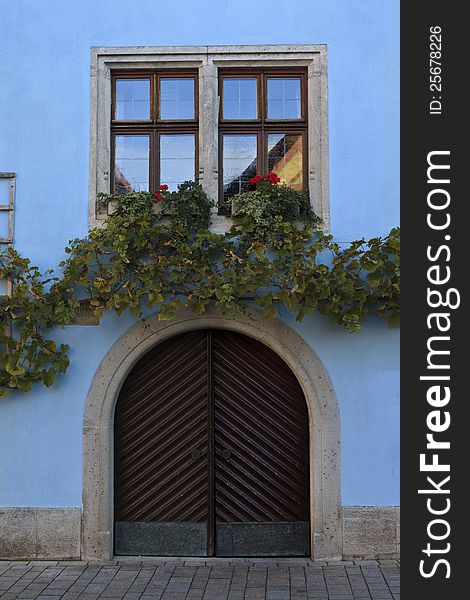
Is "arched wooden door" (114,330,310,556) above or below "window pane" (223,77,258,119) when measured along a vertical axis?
below

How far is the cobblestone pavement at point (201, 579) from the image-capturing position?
629cm

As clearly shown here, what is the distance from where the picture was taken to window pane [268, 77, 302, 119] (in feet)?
24.8

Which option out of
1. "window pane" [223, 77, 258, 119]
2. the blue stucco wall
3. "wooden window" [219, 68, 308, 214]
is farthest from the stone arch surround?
"window pane" [223, 77, 258, 119]

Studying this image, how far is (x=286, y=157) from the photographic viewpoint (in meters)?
7.54

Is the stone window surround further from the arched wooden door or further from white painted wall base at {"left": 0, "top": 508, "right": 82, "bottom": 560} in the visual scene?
white painted wall base at {"left": 0, "top": 508, "right": 82, "bottom": 560}

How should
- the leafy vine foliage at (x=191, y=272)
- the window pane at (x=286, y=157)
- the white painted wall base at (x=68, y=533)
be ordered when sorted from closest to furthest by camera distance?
the leafy vine foliage at (x=191, y=272) → the white painted wall base at (x=68, y=533) → the window pane at (x=286, y=157)

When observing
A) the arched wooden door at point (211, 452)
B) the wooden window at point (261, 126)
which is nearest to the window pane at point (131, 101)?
the wooden window at point (261, 126)

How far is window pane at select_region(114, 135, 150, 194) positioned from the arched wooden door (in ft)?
4.65

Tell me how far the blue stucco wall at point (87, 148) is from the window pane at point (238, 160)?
28.2 inches

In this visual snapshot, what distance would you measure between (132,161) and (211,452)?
2628mm

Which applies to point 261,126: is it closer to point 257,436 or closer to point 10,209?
point 10,209

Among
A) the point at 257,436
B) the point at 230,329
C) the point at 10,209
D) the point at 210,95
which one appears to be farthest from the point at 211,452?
the point at 210,95

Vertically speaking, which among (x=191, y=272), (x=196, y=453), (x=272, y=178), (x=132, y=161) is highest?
(x=132, y=161)

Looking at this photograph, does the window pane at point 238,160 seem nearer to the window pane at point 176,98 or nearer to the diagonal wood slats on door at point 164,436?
the window pane at point 176,98
